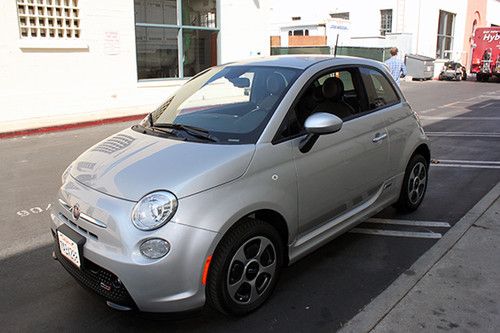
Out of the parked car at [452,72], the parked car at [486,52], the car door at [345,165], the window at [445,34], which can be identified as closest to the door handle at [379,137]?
the car door at [345,165]

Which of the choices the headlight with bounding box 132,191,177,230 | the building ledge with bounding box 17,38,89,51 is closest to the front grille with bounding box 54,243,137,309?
the headlight with bounding box 132,191,177,230

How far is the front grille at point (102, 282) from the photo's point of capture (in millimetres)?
2795

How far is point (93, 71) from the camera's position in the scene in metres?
11.9

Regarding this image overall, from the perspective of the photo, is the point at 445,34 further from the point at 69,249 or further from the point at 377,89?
the point at 69,249

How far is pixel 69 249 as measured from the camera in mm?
3064

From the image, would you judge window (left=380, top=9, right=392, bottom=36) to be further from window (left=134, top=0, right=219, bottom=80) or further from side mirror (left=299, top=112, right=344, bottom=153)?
side mirror (left=299, top=112, right=344, bottom=153)

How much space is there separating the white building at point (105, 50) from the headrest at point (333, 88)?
346 inches

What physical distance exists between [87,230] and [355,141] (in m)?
2.20

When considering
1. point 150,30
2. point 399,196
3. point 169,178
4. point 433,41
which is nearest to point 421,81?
point 433,41

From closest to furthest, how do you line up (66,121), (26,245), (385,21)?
1. (26,245)
2. (66,121)
3. (385,21)

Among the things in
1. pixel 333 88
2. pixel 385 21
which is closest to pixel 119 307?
pixel 333 88

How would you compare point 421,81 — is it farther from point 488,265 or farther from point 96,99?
point 488,265

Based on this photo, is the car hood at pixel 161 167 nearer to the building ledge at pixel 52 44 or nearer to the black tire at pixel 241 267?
the black tire at pixel 241 267

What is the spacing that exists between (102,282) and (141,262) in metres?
0.38
